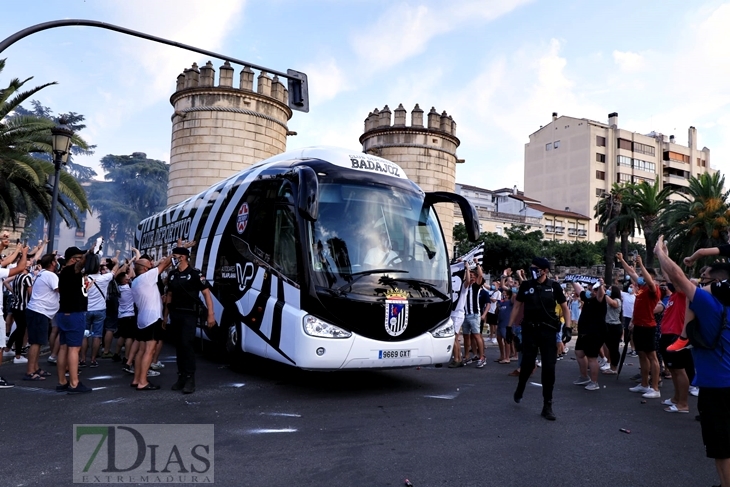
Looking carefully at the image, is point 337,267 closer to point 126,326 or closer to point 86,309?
point 86,309

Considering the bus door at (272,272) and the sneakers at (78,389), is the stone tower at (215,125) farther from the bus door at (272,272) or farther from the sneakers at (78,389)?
the sneakers at (78,389)

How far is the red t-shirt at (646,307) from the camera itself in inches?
321

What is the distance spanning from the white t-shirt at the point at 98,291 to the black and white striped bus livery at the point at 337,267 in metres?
1.89

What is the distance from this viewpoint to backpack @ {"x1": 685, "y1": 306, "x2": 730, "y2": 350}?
377cm

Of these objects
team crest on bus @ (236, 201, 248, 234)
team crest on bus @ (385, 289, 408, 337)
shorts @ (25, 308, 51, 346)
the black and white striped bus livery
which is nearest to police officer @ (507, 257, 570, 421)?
the black and white striped bus livery

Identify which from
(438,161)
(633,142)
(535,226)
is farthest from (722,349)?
(633,142)

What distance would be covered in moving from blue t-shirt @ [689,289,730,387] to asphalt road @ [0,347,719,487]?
1.09 meters

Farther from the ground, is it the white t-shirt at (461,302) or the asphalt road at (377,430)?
the white t-shirt at (461,302)

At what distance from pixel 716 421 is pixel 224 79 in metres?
23.3

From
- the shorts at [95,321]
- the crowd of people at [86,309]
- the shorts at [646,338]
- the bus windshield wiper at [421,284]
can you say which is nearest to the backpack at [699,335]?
the bus windshield wiper at [421,284]

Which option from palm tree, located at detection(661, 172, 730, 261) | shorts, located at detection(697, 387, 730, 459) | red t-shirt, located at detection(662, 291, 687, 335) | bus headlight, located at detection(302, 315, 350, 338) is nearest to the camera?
shorts, located at detection(697, 387, 730, 459)

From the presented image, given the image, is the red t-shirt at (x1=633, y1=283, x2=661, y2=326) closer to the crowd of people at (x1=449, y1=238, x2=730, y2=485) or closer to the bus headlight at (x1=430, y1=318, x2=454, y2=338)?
the crowd of people at (x1=449, y1=238, x2=730, y2=485)

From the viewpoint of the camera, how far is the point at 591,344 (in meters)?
8.24

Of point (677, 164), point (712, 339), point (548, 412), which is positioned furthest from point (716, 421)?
point (677, 164)
